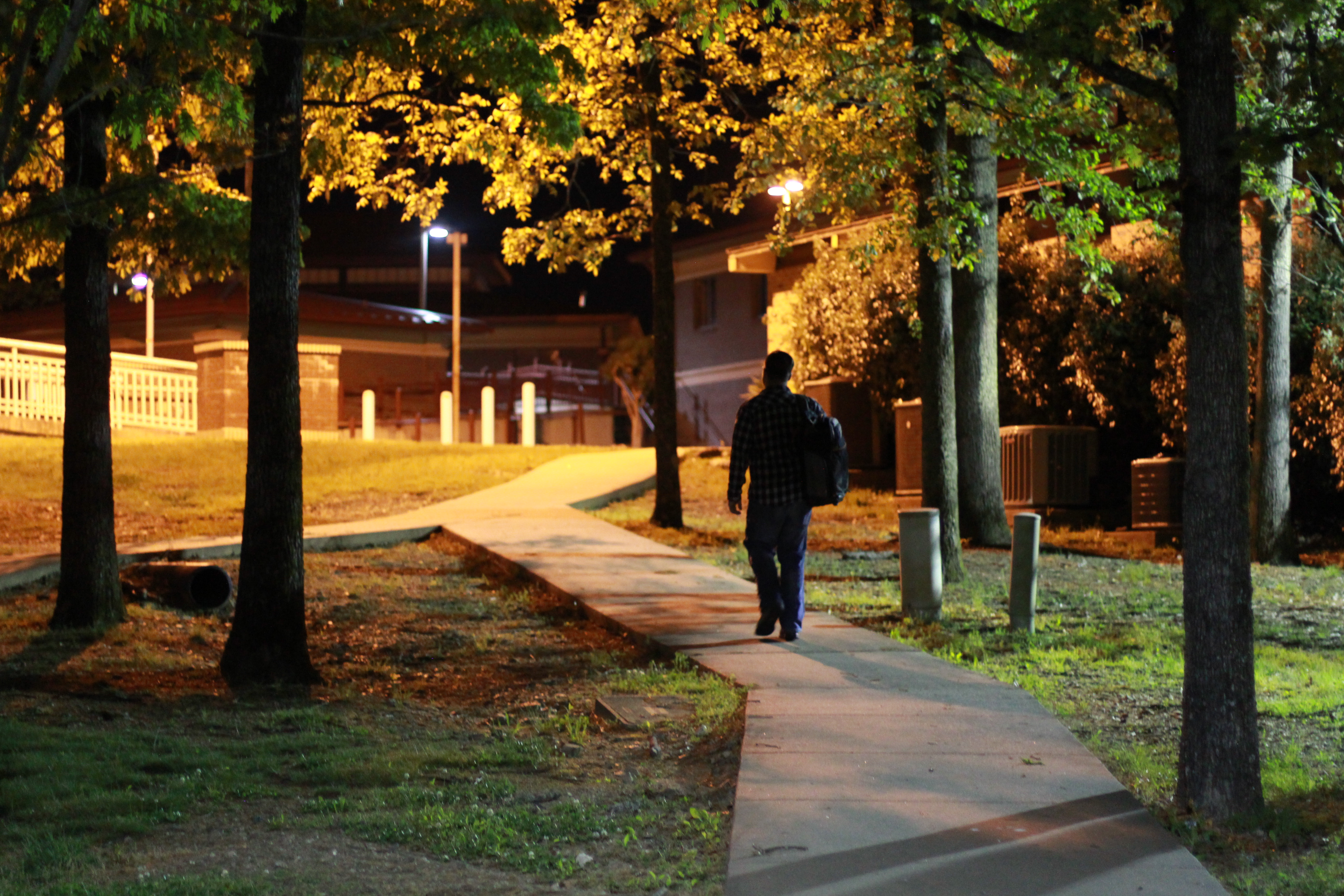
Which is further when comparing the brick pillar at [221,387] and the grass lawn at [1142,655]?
the brick pillar at [221,387]

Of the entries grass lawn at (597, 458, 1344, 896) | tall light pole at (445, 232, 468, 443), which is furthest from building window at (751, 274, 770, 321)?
grass lawn at (597, 458, 1344, 896)

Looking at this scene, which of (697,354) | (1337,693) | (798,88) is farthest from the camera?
(697,354)

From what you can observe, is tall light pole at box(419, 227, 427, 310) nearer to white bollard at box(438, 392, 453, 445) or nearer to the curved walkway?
white bollard at box(438, 392, 453, 445)

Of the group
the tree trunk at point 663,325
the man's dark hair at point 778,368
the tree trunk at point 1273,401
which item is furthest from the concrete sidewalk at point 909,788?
the tree trunk at point 663,325

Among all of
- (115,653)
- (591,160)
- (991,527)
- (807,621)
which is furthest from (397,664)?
(591,160)

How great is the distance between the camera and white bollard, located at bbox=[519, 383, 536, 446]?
30.3m

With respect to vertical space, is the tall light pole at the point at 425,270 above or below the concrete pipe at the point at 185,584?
above

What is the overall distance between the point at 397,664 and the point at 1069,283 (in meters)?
12.7

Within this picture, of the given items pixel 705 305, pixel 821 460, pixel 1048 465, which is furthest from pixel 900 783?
pixel 705 305

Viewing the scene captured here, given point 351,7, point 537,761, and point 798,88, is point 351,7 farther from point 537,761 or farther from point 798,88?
point 537,761

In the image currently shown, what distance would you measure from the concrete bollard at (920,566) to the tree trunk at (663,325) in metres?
6.39

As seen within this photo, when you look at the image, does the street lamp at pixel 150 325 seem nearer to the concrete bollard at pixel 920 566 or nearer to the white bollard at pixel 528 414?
the white bollard at pixel 528 414

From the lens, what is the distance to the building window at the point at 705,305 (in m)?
35.0

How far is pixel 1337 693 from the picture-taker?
→ 7621 mm
